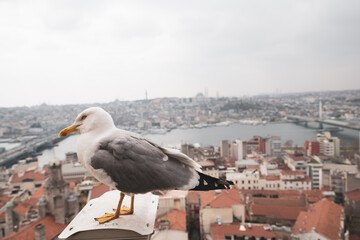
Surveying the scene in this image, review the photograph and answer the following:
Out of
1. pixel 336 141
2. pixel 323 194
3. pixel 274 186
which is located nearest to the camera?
pixel 323 194

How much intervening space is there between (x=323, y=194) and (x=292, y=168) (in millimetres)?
3666

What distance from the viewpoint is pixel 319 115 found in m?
27.9

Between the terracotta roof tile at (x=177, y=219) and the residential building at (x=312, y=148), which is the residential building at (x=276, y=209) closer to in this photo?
the terracotta roof tile at (x=177, y=219)

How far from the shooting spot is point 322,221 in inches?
229

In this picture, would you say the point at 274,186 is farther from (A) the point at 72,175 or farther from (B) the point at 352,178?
(A) the point at 72,175

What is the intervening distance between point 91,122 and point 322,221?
6.13m

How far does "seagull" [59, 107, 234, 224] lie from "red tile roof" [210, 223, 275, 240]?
16.7 feet

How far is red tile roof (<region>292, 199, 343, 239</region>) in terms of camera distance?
18.0ft

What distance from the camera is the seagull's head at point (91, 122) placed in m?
0.91

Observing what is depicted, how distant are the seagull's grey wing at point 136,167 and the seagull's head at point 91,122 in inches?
2.2

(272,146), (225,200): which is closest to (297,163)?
(225,200)

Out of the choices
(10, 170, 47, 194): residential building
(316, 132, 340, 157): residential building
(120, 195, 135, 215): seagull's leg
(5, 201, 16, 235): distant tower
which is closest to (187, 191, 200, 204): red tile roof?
(5, 201, 16, 235): distant tower

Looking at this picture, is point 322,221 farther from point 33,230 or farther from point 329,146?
point 329,146

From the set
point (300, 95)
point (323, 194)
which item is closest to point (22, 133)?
point (323, 194)
